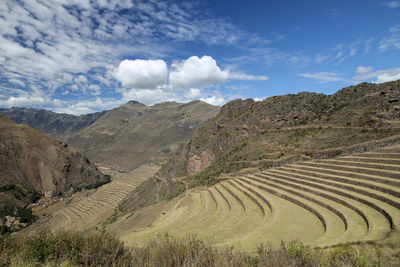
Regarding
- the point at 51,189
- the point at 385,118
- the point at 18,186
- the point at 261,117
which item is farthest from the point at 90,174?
the point at 385,118

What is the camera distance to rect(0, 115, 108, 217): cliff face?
75.2 meters

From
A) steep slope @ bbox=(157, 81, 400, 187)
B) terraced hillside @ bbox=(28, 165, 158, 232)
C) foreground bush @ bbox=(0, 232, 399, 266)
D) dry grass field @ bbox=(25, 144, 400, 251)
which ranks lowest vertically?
terraced hillside @ bbox=(28, 165, 158, 232)

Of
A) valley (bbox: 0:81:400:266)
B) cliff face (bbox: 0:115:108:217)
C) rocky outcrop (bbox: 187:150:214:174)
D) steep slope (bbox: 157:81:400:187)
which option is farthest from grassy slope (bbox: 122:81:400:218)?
cliff face (bbox: 0:115:108:217)

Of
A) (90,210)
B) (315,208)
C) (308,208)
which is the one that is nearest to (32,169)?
(90,210)

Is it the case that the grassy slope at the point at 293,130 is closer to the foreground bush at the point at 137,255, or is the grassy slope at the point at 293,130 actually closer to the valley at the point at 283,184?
the valley at the point at 283,184

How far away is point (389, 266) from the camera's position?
4.44 m

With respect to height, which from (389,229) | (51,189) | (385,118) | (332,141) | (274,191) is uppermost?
(385,118)

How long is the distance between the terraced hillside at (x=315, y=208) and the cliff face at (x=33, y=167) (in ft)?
270

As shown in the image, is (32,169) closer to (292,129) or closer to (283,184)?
(292,129)

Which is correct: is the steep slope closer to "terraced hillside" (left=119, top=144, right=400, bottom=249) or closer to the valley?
the valley

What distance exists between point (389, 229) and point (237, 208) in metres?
9.89

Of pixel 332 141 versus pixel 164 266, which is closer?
pixel 164 266

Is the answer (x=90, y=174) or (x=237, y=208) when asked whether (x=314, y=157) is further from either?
(x=90, y=174)

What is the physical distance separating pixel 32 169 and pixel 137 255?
115350mm
